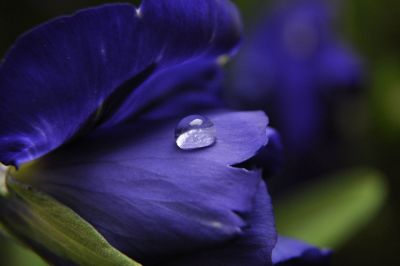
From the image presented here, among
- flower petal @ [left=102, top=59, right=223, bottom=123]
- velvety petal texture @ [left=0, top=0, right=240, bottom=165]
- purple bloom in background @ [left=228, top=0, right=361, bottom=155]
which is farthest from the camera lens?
purple bloom in background @ [left=228, top=0, right=361, bottom=155]

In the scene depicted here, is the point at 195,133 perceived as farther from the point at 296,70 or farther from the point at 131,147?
the point at 296,70

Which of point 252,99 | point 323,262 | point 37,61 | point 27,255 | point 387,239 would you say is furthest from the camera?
point 252,99

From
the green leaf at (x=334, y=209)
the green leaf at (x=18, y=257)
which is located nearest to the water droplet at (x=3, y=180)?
the green leaf at (x=18, y=257)

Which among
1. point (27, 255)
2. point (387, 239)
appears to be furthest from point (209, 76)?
point (387, 239)

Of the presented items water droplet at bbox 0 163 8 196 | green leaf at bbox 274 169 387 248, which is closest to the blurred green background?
green leaf at bbox 274 169 387 248

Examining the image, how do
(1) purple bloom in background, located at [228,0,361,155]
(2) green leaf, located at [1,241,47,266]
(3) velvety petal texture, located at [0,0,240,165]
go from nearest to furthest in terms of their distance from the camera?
1. (3) velvety petal texture, located at [0,0,240,165]
2. (2) green leaf, located at [1,241,47,266]
3. (1) purple bloom in background, located at [228,0,361,155]

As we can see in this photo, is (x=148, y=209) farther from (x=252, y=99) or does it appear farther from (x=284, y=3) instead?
(x=284, y=3)

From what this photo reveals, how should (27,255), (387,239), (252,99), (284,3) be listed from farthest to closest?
1. (284,3)
2. (252,99)
3. (387,239)
4. (27,255)

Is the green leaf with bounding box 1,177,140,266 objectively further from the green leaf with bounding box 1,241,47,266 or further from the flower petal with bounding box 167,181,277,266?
the green leaf with bounding box 1,241,47,266
